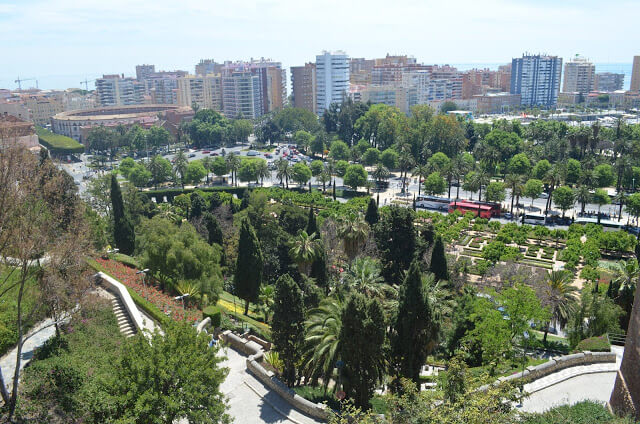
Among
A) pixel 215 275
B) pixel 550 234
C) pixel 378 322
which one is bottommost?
pixel 550 234

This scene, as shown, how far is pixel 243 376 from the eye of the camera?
79.2 feet

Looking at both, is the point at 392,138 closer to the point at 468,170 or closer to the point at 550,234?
the point at 468,170

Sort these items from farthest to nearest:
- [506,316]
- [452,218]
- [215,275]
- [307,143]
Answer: [307,143]
[452,218]
[215,275]
[506,316]

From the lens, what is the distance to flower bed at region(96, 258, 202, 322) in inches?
1096

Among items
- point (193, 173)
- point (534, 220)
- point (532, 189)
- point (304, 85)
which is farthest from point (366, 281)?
point (304, 85)

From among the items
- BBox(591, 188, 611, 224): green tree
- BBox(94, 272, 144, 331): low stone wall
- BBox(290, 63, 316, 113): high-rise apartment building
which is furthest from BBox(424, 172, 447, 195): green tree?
BBox(290, 63, 316, 113): high-rise apartment building

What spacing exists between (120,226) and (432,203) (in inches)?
1823

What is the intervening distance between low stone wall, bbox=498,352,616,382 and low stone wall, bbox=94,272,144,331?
17.9 meters

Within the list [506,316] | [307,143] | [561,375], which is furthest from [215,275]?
[307,143]

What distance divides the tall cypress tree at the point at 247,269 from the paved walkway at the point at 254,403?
9972 mm

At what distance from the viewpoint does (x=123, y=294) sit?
27672 mm

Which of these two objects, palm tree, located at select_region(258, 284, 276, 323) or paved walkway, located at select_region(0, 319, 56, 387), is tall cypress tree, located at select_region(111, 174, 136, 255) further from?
paved walkway, located at select_region(0, 319, 56, 387)

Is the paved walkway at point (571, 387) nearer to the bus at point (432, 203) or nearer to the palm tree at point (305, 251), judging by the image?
the palm tree at point (305, 251)

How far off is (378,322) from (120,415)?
9.82 meters
